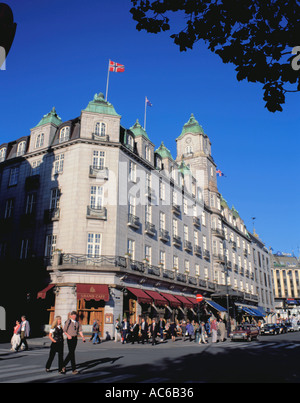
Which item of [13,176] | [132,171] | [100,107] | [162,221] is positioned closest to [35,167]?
[13,176]

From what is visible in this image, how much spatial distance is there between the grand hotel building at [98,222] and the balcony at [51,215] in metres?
0.09

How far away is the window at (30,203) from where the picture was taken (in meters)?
31.8

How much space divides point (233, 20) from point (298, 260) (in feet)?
447

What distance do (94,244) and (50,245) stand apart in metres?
3.99

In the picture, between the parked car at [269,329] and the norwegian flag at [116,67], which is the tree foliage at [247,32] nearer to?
the norwegian flag at [116,67]

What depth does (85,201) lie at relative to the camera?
1137 inches

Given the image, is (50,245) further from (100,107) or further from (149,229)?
(100,107)

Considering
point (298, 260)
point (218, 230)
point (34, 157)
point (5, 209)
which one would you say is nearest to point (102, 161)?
point (34, 157)

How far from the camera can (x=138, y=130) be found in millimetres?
36156

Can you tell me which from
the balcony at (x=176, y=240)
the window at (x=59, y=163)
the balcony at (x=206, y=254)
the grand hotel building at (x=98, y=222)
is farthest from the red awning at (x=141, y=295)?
the balcony at (x=206, y=254)

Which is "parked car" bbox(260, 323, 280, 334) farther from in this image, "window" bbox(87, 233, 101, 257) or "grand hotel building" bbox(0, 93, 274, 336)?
"window" bbox(87, 233, 101, 257)

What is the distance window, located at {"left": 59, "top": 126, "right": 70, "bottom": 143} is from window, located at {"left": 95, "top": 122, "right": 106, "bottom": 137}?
273 cm
